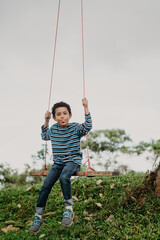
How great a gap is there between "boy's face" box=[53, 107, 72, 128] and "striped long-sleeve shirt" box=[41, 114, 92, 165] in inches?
3.5

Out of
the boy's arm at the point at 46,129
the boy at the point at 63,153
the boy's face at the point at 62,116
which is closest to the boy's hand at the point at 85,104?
the boy at the point at 63,153

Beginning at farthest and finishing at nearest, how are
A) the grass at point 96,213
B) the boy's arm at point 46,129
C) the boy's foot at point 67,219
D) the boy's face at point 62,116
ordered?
the boy's arm at point 46,129
the boy's face at point 62,116
the grass at point 96,213
the boy's foot at point 67,219

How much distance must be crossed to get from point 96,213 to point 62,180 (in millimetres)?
1361

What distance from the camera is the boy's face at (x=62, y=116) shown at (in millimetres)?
4061

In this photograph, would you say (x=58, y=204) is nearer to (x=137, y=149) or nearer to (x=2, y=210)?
(x=2, y=210)

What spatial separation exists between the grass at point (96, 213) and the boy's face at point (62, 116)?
1671 millimetres

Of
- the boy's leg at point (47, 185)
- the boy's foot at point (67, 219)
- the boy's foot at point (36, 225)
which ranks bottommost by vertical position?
the boy's foot at point (36, 225)

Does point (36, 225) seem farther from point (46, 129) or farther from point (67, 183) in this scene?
point (46, 129)

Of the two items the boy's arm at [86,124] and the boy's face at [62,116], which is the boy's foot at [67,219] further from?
the boy's face at [62,116]

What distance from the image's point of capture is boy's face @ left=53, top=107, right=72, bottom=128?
406cm

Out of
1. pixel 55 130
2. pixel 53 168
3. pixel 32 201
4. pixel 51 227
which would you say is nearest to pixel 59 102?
pixel 55 130

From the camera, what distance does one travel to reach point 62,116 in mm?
4059

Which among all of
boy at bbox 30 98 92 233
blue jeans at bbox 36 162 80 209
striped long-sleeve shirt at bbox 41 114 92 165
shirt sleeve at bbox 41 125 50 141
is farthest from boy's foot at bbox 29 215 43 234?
shirt sleeve at bbox 41 125 50 141

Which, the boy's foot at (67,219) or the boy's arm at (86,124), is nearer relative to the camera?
the boy's foot at (67,219)
